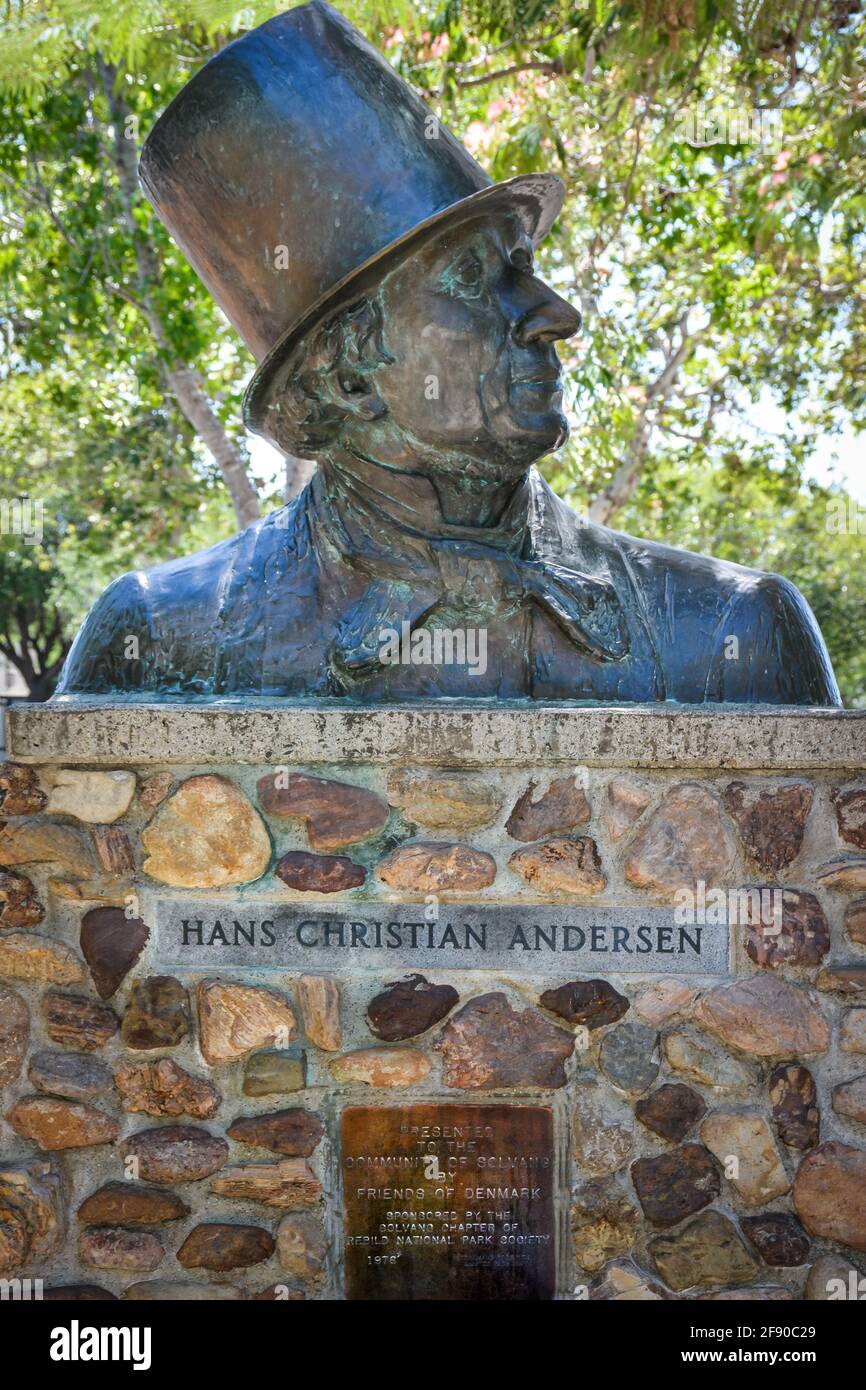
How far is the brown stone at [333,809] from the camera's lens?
355 cm

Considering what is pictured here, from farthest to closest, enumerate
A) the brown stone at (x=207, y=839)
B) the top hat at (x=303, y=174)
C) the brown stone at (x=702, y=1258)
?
the top hat at (x=303, y=174), the brown stone at (x=207, y=839), the brown stone at (x=702, y=1258)

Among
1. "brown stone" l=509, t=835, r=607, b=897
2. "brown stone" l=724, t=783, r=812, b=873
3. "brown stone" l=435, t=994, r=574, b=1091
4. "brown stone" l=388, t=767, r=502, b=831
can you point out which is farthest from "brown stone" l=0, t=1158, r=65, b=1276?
"brown stone" l=724, t=783, r=812, b=873

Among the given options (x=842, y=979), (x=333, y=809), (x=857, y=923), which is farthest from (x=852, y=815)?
(x=333, y=809)

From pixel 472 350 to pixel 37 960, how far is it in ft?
5.76

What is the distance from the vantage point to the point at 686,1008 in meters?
3.51

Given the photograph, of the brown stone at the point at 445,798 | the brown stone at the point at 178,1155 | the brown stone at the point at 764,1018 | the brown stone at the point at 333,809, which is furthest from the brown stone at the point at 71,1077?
the brown stone at the point at 764,1018

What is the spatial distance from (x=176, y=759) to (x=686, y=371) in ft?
36.8

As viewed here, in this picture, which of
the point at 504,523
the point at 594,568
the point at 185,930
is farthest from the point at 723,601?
the point at 185,930

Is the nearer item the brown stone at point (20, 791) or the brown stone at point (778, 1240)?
the brown stone at point (778, 1240)

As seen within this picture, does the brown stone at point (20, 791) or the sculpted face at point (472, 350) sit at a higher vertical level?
Result: the sculpted face at point (472, 350)

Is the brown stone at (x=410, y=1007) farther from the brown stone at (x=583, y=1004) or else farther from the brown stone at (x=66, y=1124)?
the brown stone at (x=66, y=1124)

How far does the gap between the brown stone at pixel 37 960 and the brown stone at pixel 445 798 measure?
804mm

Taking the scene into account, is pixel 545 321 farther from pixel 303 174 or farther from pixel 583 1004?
pixel 583 1004
